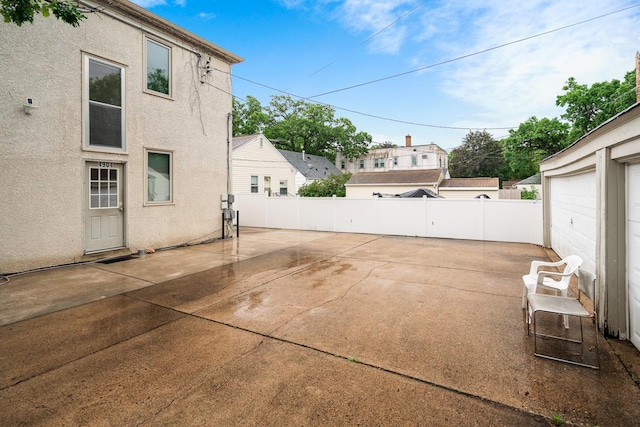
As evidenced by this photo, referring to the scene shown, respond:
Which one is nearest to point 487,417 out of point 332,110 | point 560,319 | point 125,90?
point 560,319

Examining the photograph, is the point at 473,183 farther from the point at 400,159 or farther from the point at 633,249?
the point at 633,249

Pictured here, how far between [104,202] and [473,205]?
11.0 meters

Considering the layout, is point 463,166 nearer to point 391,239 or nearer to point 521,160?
point 521,160

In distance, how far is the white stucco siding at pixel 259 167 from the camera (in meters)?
19.5

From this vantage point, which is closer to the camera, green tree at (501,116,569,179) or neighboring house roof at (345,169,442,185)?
neighboring house roof at (345,169,442,185)

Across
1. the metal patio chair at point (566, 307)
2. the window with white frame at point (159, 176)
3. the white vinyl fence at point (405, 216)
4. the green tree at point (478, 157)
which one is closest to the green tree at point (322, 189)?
the white vinyl fence at point (405, 216)

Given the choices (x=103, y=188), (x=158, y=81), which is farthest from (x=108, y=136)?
(x=158, y=81)

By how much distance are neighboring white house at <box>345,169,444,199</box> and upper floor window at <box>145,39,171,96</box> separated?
775 inches

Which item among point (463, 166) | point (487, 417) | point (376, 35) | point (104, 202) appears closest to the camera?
point (487, 417)

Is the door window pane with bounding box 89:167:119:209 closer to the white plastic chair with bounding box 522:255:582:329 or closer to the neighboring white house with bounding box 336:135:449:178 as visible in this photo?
the white plastic chair with bounding box 522:255:582:329

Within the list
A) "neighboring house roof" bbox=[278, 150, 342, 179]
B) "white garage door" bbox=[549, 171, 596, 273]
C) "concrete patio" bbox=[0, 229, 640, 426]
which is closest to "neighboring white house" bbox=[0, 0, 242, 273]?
"concrete patio" bbox=[0, 229, 640, 426]

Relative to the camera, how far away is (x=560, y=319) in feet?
13.0

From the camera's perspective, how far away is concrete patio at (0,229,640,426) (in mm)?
2236

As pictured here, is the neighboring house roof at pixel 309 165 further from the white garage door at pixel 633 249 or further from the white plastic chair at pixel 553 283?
the white garage door at pixel 633 249
